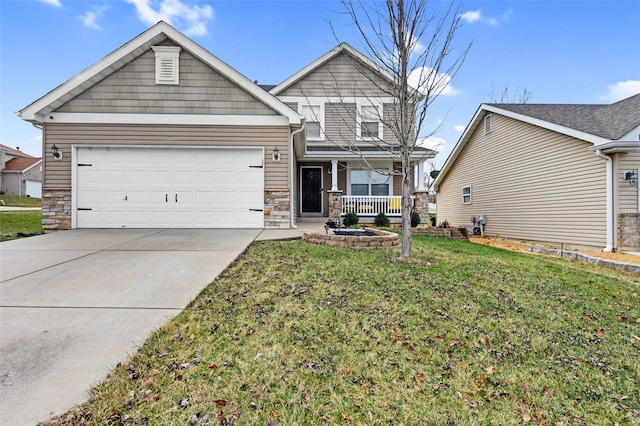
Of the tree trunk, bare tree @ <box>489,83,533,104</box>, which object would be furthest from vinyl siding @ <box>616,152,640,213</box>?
bare tree @ <box>489,83,533,104</box>

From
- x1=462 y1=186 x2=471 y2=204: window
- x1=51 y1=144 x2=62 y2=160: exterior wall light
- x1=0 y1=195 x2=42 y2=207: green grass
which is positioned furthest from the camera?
x1=0 y1=195 x2=42 y2=207: green grass

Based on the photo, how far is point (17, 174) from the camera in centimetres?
2869

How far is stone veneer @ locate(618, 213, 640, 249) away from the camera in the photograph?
759 centimetres

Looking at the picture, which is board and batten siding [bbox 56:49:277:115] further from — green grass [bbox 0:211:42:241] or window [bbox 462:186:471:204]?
window [bbox 462:186:471:204]

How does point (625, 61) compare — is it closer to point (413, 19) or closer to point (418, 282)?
point (413, 19)

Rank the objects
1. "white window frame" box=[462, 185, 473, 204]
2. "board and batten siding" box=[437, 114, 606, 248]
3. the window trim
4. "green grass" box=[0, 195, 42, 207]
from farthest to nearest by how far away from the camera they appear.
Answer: "green grass" box=[0, 195, 42, 207], "white window frame" box=[462, 185, 473, 204], "board and batten siding" box=[437, 114, 606, 248], the window trim

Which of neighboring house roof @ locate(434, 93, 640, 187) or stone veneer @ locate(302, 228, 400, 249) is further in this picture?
neighboring house roof @ locate(434, 93, 640, 187)

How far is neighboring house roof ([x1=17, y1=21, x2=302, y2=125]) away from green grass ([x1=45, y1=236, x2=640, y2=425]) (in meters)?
6.10

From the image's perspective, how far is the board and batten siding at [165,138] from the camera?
328 inches

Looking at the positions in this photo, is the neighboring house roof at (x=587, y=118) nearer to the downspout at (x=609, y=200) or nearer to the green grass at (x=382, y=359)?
the downspout at (x=609, y=200)

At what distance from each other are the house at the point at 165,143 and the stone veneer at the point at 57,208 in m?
0.03

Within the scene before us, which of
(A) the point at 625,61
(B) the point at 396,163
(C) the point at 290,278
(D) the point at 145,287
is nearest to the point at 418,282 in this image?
(C) the point at 290,278

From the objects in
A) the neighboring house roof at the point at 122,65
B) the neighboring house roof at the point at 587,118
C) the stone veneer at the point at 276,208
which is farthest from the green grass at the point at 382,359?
the neighboring house roof at the point at 122,65

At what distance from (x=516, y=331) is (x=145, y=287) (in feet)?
12.6
